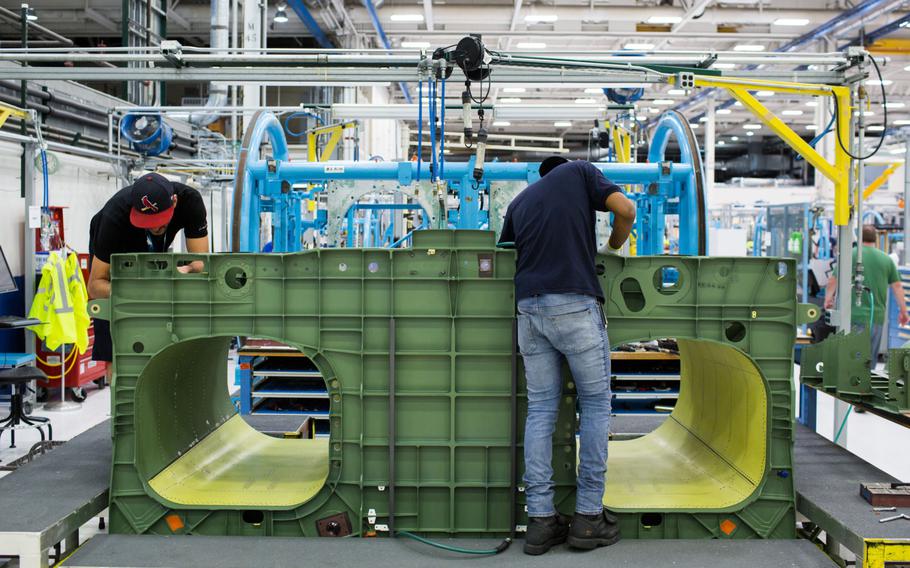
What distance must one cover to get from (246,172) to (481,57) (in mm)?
2817

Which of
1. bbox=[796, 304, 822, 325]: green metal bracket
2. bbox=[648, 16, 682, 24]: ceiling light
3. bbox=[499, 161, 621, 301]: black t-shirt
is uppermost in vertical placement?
bbox=[648, 16, 682, 24]: ceiling light

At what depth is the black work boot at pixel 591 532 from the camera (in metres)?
2.84

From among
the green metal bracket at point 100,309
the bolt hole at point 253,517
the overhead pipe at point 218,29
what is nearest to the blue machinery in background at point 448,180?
the green metal bracket at point 100,309

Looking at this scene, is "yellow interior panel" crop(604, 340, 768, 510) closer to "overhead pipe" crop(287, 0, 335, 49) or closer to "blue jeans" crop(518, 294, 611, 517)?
"blue jeans" crop(518, 294, 611, 517)

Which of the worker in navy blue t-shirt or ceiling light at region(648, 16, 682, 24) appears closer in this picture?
the worker in navy blue t-shirt

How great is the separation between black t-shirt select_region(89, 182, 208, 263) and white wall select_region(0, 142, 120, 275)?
450cm

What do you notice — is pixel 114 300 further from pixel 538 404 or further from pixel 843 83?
pixel 843 83

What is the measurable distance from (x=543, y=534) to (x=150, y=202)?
2202mm

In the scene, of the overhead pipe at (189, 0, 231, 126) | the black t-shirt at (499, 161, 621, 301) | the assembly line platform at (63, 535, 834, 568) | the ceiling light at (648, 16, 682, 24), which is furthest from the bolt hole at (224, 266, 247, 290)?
the ceiling light at (648, 16, 682, 24)

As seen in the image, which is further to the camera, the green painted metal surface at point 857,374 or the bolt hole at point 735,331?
the green painted metal surface at point 857,374

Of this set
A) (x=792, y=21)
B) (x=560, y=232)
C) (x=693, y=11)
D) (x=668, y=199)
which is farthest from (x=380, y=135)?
(x=560, y=232)

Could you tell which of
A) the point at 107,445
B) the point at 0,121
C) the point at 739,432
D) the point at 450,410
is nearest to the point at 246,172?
the point at 0,121

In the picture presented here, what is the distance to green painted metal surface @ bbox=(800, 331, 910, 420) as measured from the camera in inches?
132

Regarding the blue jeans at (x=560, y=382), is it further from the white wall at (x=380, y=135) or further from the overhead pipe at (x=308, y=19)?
the white wall at (x=380, y=135)
